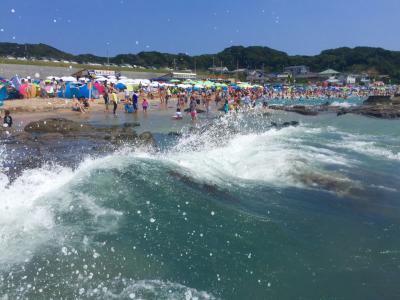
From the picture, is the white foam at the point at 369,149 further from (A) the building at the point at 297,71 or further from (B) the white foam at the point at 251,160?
(A) the building at the point at 297,71

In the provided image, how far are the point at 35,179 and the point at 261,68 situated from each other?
14420cm

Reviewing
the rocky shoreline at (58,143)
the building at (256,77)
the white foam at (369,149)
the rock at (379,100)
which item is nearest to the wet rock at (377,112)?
the rock at (379,100)

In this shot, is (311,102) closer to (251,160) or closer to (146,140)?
(251,160)

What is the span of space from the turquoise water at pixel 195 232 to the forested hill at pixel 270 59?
112m

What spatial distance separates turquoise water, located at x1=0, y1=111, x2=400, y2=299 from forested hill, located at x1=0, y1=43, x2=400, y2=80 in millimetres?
111740

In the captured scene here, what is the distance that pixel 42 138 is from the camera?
15445 millimetres

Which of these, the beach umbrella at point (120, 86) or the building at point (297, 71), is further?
the building at point (297, 71)

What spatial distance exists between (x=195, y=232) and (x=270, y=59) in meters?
152

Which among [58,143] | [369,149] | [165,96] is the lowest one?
[369,149]

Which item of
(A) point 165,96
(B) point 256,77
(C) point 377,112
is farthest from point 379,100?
(B) point 256,77

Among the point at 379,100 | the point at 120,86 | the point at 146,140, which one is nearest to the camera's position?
the point at 146,140

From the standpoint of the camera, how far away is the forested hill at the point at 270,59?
12650 centimetres

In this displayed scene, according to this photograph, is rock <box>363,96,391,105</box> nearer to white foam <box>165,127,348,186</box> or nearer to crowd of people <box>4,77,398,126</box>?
crowd of people <box>4,77,398,126</box>

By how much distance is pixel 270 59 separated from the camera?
15300 centimetres
